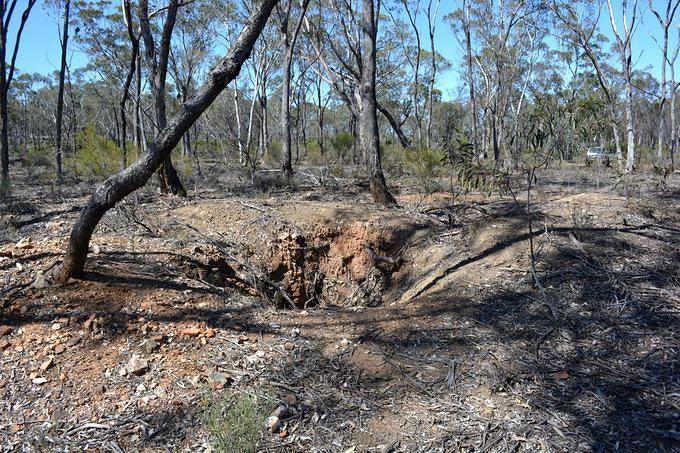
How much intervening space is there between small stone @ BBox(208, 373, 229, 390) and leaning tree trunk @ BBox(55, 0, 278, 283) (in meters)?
1.54

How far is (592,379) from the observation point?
3.05 meters

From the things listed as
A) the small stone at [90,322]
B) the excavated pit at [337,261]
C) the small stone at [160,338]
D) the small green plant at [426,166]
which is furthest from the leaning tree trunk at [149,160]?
the small green plant at [426,166]

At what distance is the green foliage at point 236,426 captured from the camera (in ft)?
7.80

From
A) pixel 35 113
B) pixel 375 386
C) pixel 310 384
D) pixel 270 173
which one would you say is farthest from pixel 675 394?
pixel 35 113

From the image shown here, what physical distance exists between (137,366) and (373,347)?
149 cm

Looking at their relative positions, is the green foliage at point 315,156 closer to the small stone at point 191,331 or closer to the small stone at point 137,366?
the small stone at point 191,331

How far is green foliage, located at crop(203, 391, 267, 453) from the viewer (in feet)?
7.80

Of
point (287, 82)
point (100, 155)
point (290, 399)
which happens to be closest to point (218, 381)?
point (290, 399)

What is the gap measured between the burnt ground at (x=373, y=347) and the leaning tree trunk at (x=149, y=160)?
0.23 metres

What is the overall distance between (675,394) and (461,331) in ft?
4.15

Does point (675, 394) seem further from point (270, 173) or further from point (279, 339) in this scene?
point (270, 173)

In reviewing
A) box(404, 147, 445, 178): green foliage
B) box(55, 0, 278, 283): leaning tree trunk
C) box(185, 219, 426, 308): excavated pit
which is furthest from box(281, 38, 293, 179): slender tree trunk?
box(55, 0, 278, 283): leaning tree trunk

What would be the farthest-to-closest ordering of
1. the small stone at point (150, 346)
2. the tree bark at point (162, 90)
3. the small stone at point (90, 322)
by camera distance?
the tree bark at point (162, 90)
the small stone at point (90, 322)
the small stone at point (150, 346)

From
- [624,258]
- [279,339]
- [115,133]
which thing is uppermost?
[115,133]
